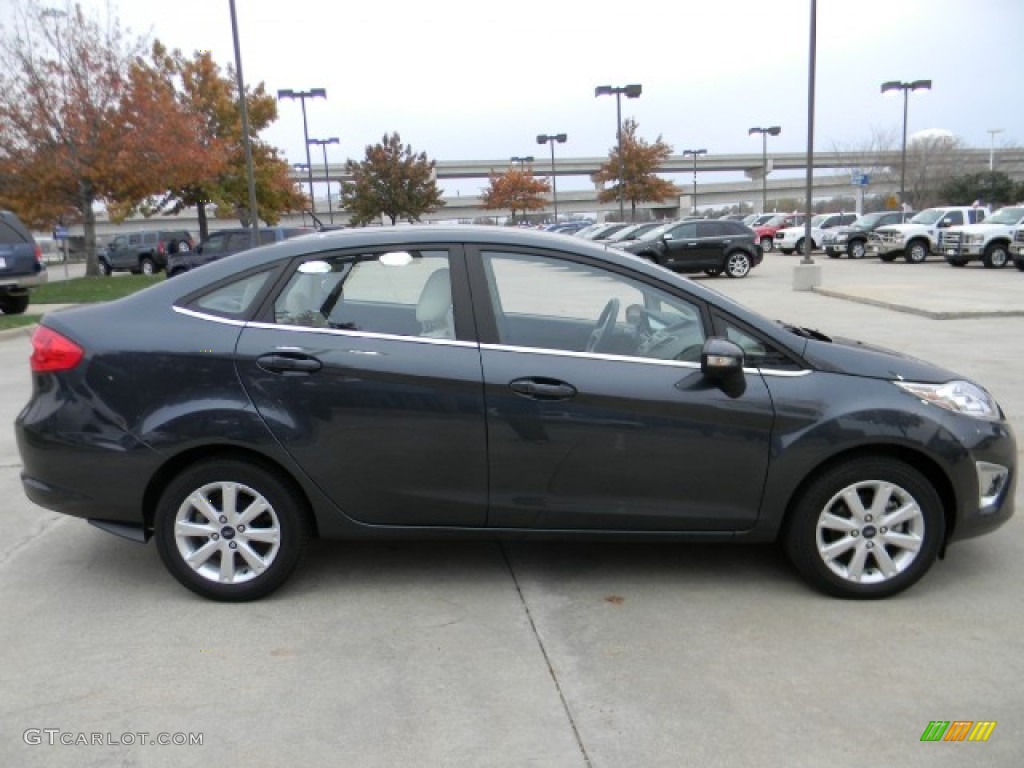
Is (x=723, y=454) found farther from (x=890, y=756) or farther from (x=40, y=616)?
(x=40, y=616)

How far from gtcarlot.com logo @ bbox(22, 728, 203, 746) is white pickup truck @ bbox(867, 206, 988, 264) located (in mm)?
29766

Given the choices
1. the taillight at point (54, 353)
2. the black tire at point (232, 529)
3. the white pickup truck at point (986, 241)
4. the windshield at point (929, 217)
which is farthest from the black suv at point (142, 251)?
the black tire at point (232, 529)

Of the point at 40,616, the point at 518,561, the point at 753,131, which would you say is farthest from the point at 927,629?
the point at 753,131

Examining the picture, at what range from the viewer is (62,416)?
3.84 metres

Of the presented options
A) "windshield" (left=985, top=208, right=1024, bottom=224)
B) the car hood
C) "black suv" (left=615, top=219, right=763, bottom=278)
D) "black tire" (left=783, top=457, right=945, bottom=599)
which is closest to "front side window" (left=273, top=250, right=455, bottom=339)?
the car hood

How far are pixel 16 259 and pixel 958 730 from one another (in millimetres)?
15918

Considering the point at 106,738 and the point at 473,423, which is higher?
the point at 473,423

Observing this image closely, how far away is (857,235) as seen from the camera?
32.2 metres

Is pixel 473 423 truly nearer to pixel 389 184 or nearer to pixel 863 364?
pixel 863 364

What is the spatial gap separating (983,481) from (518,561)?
2229 millimetres

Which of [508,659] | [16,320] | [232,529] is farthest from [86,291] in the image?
[508,659]

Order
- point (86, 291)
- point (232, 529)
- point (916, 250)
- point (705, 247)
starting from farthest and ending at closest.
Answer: point (916, 250) < point (705, 247) < point (86, 291) < point (232, 529)

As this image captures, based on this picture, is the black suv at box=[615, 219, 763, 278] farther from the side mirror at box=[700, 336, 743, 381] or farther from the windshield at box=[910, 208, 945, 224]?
the side mirror at box=[700, 336, 743, 381]

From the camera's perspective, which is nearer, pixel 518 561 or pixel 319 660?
pixel 319 660
